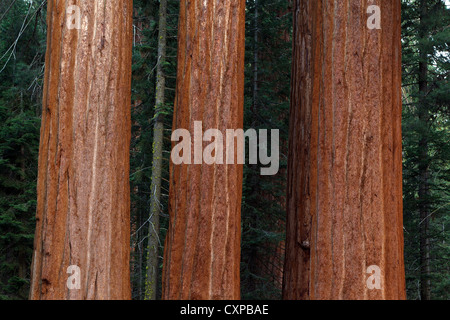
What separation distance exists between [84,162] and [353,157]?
6.59 feet

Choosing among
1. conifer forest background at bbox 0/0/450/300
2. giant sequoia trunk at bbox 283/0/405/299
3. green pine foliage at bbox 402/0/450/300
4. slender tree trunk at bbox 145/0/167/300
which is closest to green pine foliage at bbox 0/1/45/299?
conifer forest background at bbox 0/0/450/300

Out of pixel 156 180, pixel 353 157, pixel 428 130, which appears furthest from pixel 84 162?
pixel 428 130

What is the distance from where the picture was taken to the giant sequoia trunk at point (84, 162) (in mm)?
3941

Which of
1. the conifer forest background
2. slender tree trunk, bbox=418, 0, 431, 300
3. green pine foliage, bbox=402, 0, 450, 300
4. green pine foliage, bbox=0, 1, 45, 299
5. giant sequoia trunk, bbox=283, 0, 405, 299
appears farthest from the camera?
slender tree trunk, bbox=418, 0, 431, 300

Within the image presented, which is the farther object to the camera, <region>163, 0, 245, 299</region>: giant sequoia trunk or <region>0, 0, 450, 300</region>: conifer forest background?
<region>0, 0, 450, 300</region>: conifer forest background

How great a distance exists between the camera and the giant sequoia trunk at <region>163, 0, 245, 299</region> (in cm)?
412

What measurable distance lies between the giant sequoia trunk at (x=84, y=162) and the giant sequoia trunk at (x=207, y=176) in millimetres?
449

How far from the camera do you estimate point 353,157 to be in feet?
12.9

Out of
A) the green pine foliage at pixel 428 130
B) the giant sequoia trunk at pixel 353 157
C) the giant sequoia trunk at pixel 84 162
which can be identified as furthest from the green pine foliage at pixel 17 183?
the green pine foliage at pixel 428 130

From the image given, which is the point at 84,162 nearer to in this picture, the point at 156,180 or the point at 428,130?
the point at 156,180

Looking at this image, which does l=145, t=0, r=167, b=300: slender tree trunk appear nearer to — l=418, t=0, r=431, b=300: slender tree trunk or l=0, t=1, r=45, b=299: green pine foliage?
l=0, t=1, r=45, b=299: green pine foliage

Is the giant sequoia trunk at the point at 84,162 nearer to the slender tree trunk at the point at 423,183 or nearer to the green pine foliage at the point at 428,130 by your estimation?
the green pine foliage at the point at 428,130

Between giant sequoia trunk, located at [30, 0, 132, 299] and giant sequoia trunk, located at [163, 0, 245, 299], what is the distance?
45 centimetres

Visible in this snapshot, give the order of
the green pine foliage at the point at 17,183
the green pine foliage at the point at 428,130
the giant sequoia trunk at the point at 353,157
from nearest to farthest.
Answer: the giant sequoia trunk at the point at 353,157
the green pine foliage at the point at 17,183
the green pine foliage at the point at 428,130
